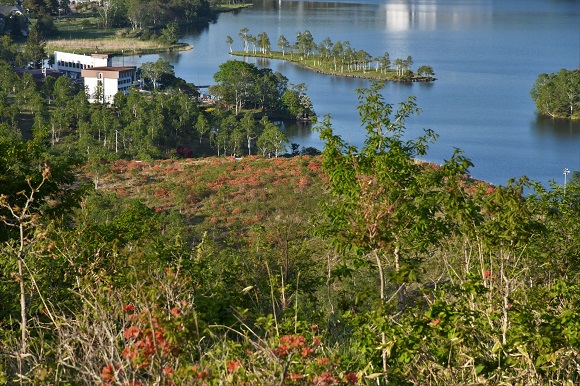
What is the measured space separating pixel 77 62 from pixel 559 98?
15.8 m

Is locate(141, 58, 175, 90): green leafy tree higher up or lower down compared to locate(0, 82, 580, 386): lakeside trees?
lower down

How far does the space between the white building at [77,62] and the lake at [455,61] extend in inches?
155

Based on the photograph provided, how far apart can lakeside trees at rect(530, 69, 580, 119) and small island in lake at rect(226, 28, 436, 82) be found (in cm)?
608

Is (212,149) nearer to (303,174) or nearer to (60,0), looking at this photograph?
(303,174)

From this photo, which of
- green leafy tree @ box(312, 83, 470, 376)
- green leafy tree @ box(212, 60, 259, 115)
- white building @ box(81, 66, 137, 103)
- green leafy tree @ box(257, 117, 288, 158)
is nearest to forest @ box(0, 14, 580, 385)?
green leafy tree @ box(312, 83, 470, 376)

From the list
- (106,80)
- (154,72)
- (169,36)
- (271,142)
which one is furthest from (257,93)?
(169,36)

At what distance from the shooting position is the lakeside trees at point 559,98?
2853 centimetres

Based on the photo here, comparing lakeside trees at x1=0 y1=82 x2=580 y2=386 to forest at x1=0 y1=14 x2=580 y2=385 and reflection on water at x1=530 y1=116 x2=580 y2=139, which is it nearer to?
forest at x1=0 y1=14 x2=580 y2=385

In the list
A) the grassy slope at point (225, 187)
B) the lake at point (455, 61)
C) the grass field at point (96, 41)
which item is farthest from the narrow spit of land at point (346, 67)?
the grassy slope at point (225, 187)

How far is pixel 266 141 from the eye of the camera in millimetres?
20219

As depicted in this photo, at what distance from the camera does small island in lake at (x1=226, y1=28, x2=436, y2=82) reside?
115ft

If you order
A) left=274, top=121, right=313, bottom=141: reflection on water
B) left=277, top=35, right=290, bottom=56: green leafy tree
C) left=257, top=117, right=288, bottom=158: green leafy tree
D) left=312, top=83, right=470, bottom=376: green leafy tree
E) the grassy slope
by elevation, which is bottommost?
left=274, top=121, right=313, bottom=141: reflection on water

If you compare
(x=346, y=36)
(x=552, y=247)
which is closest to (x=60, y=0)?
(x=346, y=36)

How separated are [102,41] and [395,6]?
94.4 ft
